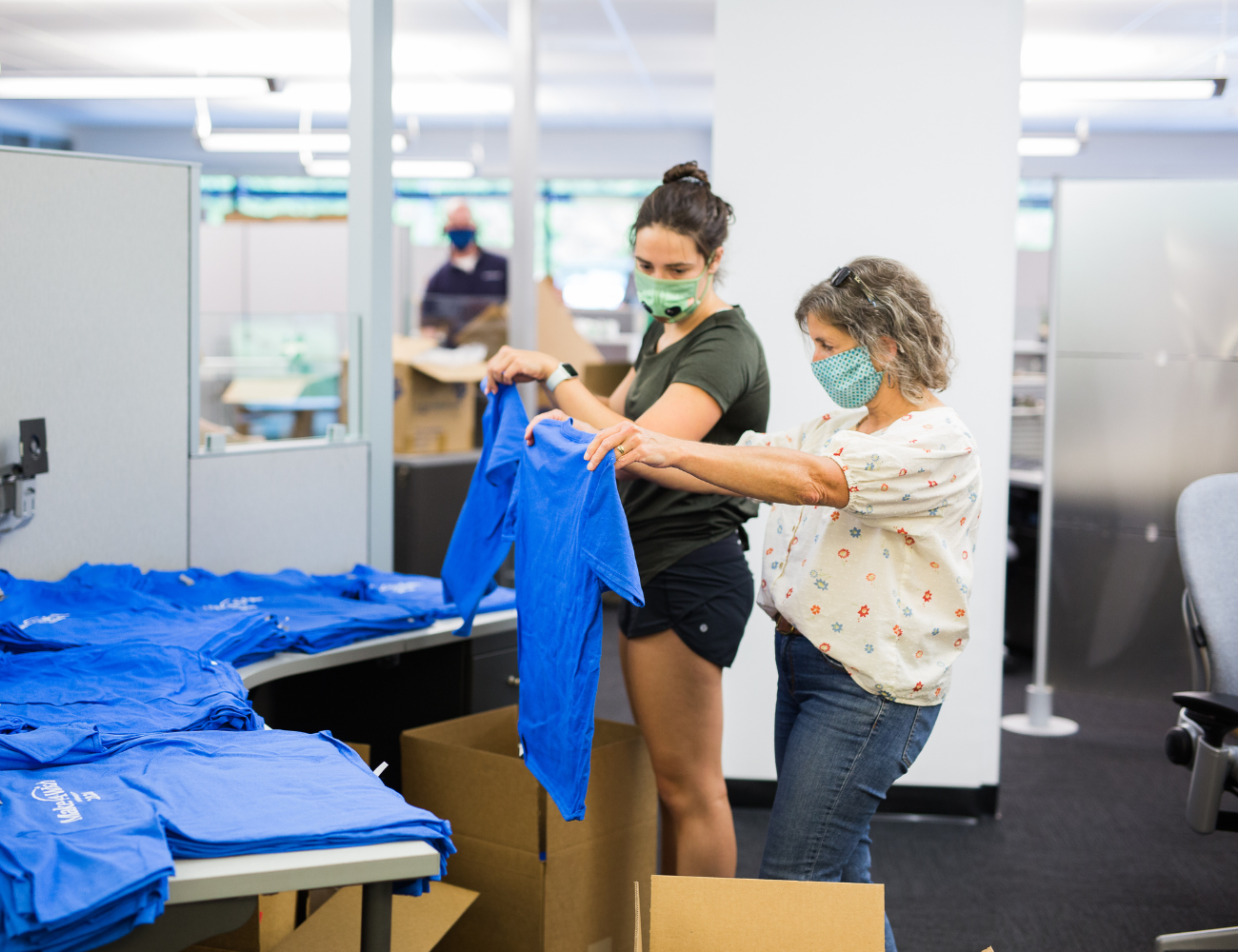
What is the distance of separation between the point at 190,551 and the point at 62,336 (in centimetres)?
48

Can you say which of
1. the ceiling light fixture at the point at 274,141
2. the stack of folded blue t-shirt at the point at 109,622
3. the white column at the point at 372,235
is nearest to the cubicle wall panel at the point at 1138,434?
the white column at the point at 372,235

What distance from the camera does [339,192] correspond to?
1092 cm

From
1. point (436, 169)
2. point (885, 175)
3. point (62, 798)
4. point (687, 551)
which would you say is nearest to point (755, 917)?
point (687, 551)

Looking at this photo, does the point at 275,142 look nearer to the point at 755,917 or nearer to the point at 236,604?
the point at 236,604

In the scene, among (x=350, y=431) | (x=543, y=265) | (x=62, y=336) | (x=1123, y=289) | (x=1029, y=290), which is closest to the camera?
(x=62, y=336)

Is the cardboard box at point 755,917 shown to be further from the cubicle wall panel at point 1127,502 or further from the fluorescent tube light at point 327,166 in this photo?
the fluorescent tube light at point 327,166

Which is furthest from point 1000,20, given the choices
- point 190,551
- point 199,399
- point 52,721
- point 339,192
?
point 339,192

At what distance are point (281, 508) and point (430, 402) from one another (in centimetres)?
159

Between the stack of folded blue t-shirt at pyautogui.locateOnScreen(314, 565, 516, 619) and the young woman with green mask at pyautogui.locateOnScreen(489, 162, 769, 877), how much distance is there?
0.46 metres

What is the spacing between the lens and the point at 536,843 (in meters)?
1.75

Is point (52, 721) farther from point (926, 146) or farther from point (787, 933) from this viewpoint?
point (926, 146)

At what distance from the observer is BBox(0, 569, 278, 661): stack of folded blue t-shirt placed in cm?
162

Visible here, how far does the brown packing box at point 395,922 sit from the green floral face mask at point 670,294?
1.01 metres

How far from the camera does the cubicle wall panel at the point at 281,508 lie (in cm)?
221
